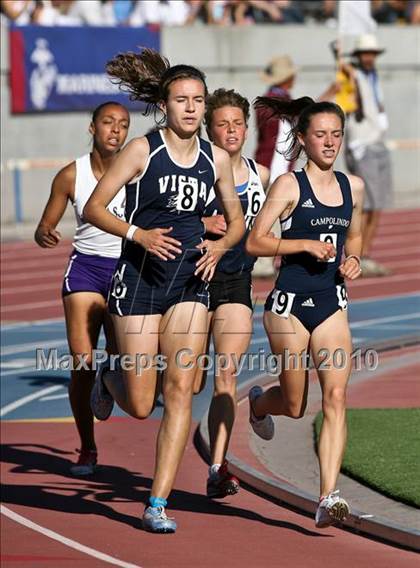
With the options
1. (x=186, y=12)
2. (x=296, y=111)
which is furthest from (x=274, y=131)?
(x=186, y=12)

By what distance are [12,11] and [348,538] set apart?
66.3ft

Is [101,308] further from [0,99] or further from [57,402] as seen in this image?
[0,99]

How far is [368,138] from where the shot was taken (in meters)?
20.2

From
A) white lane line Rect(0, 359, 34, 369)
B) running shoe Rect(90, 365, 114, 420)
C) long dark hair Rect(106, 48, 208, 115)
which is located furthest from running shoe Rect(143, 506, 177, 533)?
white lane line Rect(0, 359, 34, 369)

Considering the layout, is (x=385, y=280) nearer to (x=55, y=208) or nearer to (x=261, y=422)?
(x=55, y=208)

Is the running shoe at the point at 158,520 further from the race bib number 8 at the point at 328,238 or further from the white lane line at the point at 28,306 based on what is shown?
the white lane line at the point at 28,306

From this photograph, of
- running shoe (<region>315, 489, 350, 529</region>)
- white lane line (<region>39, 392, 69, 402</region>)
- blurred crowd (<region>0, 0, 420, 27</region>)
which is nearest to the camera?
running shoe (<region>315, 489, 350, 529</region>)

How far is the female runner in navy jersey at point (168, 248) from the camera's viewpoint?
8.56 metres

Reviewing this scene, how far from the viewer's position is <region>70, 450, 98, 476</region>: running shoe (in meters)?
10.9

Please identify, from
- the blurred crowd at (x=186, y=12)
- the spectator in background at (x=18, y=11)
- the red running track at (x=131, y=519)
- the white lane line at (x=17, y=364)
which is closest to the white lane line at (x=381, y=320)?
the white lane line at (x=17, y=364)

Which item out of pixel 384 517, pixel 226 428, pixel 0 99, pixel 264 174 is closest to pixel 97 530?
pixel 226 428

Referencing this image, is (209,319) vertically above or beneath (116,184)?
beneath

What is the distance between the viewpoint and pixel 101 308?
34.9 feet

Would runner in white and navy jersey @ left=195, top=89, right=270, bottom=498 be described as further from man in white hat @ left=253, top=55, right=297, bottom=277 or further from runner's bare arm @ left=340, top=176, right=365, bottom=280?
man in white hat @ left=253, top=55, right=297, bottom=277
